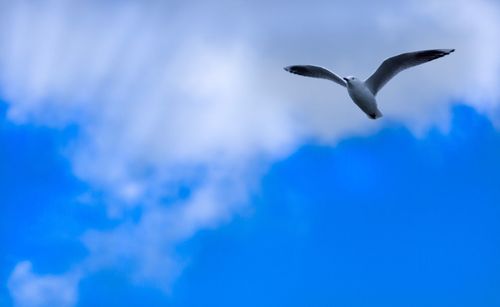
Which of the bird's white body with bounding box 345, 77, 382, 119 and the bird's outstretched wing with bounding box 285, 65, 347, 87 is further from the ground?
the bird's outstretched wing with bounding box 285, 65, 347, 87

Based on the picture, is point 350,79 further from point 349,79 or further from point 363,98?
point 363,98

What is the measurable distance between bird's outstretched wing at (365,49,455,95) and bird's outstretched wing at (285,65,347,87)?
5.01ft

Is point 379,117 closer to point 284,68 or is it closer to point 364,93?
point 364,93

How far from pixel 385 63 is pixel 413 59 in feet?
4.90

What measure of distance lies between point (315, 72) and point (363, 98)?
8.86 ft

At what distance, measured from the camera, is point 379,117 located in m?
36.7

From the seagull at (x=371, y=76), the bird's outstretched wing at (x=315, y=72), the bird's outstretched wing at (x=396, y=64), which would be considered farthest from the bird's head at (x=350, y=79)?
the bird's outstretched wing at (x=396, y=64)

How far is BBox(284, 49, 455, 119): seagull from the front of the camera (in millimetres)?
36312

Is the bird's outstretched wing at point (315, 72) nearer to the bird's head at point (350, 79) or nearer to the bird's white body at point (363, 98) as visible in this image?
the bird's head at point (350, 79)

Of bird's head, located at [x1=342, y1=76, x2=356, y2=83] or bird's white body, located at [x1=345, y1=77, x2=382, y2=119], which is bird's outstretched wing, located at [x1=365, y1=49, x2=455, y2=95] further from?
bird's white body, located at [x1=345, y1=77, x2=382, y2=119]

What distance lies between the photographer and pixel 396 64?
123ft

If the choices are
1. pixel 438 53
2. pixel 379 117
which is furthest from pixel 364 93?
pixel 438 53

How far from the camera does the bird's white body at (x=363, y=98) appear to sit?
36.5 m

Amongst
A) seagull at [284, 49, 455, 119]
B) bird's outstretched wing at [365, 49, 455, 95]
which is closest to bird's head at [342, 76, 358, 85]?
seagull at [284, 49, 455, 119]
